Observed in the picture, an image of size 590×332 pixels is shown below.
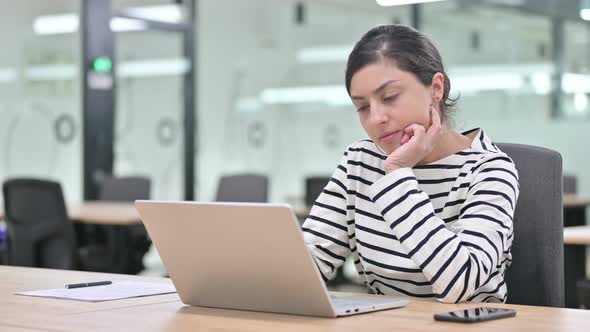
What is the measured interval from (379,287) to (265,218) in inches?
24.7

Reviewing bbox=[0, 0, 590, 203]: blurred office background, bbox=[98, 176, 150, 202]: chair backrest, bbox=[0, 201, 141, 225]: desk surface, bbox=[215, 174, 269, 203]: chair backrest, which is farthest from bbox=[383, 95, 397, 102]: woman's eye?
bbox=[0, 0, 590, 203]: blurred office background

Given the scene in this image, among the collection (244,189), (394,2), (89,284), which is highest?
(394,2)

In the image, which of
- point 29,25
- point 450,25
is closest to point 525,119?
point 450,25

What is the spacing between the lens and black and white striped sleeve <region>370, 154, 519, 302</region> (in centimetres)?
170

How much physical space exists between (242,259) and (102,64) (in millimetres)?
5707

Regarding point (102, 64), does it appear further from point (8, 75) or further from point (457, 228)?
point (457, 228)

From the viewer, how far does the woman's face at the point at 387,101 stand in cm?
185

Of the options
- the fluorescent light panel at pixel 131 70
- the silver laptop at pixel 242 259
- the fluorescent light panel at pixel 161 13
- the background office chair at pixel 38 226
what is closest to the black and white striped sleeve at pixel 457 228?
the silver laptop at pixel 242 259

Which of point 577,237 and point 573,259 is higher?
point 577,237

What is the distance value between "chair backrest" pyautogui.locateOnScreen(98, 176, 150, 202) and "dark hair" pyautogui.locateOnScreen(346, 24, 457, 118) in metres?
4.45

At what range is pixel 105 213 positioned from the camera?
16.8ft

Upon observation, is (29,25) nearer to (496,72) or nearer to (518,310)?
(496,72)

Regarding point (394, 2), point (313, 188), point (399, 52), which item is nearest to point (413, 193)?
point (399, 52)

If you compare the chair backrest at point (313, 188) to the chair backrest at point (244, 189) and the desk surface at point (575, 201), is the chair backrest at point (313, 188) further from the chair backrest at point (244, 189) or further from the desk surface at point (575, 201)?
the desk surface at point (575, 201)
